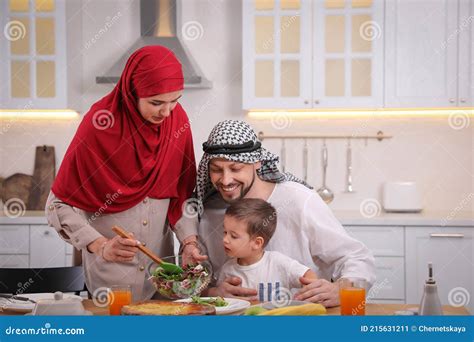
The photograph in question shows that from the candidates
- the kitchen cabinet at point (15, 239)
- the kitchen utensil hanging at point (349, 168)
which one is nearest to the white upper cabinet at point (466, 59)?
the kitchen utensil hanging at point (349, 168)

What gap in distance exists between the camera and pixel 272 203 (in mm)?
1787

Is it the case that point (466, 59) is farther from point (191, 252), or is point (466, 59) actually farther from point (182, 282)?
point (182, 282)

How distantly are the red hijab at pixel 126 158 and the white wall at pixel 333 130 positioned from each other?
4.50ft

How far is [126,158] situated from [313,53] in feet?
4.70

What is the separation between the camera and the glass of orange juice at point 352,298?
1356mm

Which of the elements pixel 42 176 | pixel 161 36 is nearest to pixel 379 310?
pixel 161 36

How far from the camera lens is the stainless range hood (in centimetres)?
300

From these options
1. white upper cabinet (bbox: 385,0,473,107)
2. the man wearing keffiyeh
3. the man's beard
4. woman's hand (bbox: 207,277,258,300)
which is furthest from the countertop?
woman's hand (bbox: 207,277,258,300)

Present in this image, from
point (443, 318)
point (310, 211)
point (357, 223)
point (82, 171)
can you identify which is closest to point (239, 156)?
point (310, 211)

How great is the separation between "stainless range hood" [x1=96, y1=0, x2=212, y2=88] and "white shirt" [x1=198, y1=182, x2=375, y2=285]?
1266 mm

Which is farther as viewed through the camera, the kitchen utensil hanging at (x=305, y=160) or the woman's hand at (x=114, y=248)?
the kitchen utensil hanging at (x=305, y=160)

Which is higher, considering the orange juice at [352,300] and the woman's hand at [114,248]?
the woman's hand at [114,248]

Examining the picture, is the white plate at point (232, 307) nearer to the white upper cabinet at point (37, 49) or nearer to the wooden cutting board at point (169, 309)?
the wooden cutting board at point (169, 309)

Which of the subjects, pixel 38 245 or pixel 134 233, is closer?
pixel 134 233
